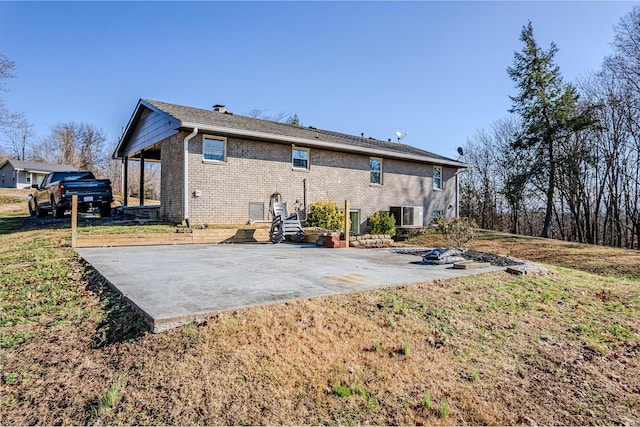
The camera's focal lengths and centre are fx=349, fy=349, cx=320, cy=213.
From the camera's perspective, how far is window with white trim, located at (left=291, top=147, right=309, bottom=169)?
1374 centimetres

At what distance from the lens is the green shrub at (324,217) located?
44.0 ft

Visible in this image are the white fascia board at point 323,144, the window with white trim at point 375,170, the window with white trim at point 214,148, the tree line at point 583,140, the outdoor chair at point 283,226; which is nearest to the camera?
the outdoor chair at point 283,226

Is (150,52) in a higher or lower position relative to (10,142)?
lower

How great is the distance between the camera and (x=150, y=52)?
11.8m

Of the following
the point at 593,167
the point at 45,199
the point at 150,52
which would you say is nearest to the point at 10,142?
the point at 45,199

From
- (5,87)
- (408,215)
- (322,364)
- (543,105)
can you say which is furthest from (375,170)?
(5,87)

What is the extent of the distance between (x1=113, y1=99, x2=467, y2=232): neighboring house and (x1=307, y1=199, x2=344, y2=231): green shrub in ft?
1.99

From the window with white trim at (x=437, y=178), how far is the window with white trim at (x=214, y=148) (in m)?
12.1

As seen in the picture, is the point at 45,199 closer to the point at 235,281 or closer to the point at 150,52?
the point at 150,52

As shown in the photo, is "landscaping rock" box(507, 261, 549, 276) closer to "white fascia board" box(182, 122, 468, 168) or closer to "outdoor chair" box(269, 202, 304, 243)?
"outdoor chair" box(269, 202, 304, 243)

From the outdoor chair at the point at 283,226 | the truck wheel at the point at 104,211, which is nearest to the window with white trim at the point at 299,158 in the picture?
the outdoor chair at the point at 283,226

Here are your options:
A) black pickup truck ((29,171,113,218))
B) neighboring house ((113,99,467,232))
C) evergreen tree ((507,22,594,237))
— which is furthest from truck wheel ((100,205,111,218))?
evergreen tree ((507,22,594,237))

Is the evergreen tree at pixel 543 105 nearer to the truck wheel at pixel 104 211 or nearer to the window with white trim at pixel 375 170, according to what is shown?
the window with white trim at pixel 375 170

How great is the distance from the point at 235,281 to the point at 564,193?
2306cm
